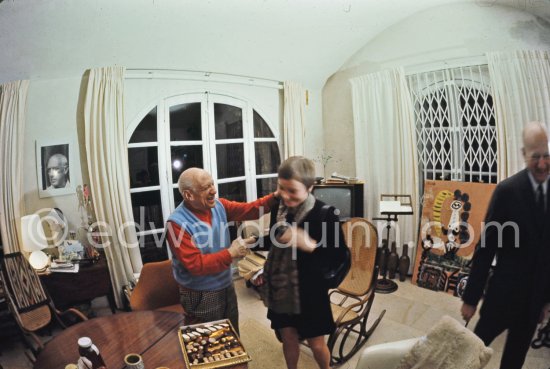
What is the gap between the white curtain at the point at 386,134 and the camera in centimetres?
182

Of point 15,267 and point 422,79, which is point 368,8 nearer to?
point 422,79

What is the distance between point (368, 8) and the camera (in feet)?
4.65

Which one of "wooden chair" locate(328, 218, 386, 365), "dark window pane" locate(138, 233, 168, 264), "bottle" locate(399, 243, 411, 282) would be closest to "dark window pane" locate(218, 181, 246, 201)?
"dark window pane" locate(138, 233, 168, 264)

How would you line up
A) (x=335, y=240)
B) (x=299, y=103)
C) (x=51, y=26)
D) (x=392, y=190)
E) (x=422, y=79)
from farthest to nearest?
1. (x=392, y=190)
2. (x=299, y=103)
3. (x=422, y=79)
4. (x=51, y=26)
5. (x=335, y=240)

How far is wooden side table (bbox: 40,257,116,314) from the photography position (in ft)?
6.75

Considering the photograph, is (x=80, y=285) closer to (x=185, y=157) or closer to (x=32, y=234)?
(x=32, y=234)

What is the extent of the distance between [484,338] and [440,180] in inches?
36.6

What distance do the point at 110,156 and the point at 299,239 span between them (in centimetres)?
142

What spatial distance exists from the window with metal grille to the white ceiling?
0.33 metres

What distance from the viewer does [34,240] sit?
1868mm

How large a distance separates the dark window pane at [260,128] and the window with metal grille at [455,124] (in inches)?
38.8

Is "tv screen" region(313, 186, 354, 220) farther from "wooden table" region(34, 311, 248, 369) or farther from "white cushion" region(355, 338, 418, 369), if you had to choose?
"wooden table" region(34, 311, 248, 369)

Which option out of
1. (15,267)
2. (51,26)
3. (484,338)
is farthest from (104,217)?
(484,338)

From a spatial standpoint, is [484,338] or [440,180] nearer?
[484,338]
